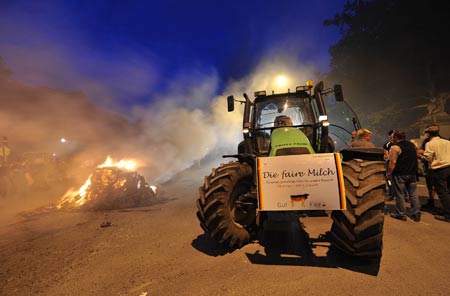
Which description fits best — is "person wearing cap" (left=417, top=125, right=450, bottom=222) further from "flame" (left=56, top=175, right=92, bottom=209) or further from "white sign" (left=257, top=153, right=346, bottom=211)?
"flame" (left=56, top=175, right=92, bottom=209)

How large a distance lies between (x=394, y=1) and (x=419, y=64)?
6.87 metres

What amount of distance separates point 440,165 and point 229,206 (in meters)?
5.02

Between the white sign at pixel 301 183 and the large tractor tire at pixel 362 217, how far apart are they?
15cm

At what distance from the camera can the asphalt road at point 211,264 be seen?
2727 millimetres

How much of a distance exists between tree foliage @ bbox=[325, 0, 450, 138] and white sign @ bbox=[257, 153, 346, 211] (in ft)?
71.3

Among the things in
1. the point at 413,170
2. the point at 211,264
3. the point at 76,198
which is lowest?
the point at 211,264

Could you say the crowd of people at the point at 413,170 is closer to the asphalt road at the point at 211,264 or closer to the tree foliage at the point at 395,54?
the asphalt road at the point at 211,264

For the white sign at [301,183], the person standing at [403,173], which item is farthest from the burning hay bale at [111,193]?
the person standing at [403,173]

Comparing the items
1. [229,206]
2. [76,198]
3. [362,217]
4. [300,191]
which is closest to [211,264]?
[229,206]

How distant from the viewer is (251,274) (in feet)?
9.94

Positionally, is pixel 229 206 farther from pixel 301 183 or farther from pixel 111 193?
pixel 111 193

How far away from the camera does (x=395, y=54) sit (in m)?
19.7

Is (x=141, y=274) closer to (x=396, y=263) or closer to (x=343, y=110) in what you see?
(x=396, y=263)

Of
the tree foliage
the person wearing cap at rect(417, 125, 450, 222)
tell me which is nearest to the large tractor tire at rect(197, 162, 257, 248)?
the person wearing cap at rect(417, 125, 450, 222)
